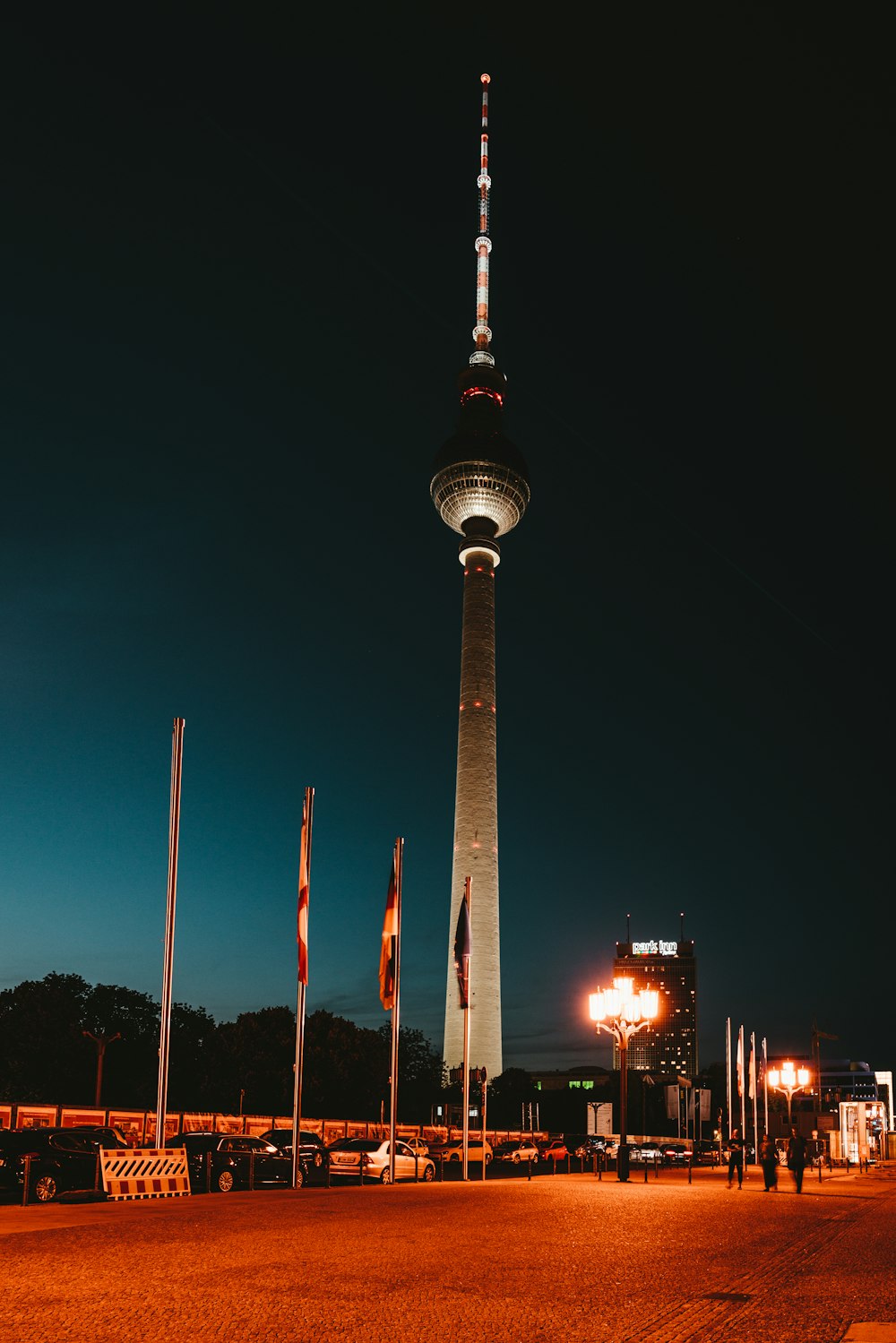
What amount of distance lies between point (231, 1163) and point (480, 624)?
11110cm

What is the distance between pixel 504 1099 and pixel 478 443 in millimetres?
78554

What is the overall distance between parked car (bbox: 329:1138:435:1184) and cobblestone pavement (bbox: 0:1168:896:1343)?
1009 cm

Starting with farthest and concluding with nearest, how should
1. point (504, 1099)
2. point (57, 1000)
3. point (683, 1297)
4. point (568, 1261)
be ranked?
point (504, 1099), point (57, 1000), point (568, 1261), point (683, 1297)

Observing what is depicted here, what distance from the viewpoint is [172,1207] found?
80.2 feet

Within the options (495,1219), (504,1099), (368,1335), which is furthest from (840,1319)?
(504,1099)

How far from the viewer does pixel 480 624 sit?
142m

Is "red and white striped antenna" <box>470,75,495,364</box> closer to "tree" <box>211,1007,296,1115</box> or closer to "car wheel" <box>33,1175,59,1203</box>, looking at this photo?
"tree" <box>211,1007,296,1115</box>

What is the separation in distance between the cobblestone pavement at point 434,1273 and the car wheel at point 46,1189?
1.86 metres

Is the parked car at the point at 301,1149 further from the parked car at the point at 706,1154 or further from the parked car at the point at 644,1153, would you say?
the parked car at the point at 706,1154

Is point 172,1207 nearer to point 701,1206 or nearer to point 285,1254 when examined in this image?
point 285,1254

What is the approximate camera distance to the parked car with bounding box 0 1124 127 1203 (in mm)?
26797

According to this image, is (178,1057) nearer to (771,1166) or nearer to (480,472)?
(480,472)

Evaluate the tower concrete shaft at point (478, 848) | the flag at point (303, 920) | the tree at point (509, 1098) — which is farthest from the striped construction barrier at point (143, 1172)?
the tree at point (509, 1098)

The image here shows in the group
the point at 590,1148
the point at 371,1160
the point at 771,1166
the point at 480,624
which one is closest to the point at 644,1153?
the point at 590,1148
